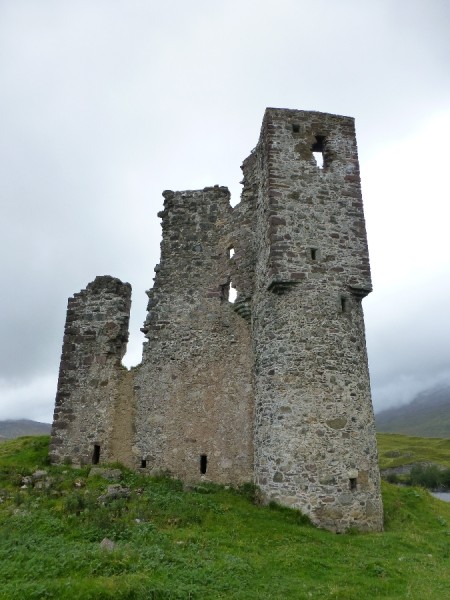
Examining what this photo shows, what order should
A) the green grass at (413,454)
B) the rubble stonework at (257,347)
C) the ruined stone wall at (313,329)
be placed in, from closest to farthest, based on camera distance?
the ruined stone wall at (313,329) → the rubble stonework at (257,347) → the green grass at (413,454)

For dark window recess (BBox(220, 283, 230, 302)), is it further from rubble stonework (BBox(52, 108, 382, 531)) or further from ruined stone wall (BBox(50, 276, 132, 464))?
ruined stone wall (BBox(50, 276, 132, 464))

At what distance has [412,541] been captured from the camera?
1335 cm

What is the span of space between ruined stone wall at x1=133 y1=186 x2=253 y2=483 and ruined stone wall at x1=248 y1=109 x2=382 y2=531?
4.66 ft

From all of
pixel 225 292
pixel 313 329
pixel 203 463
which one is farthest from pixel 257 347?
pixel 203 463

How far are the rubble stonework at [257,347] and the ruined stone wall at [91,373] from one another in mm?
50

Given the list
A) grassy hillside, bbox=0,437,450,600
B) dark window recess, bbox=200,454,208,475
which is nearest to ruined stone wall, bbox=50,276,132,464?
grassy hillside, bbox=0,437,450,600

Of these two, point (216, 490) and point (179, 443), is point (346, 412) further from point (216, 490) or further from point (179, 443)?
point (179, 443)

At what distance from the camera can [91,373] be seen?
19328mm

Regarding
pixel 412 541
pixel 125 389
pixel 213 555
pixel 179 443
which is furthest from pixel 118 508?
pixel 412 541

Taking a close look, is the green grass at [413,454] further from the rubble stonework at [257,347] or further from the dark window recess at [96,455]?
the dark window recess at [96,455]

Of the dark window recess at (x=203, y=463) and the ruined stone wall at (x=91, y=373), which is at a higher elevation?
the ruined stone wall at (x=91, y=373)

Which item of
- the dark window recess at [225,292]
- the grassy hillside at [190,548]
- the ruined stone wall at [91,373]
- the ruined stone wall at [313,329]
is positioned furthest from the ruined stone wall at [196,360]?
the ruined stone wall at [313,329]

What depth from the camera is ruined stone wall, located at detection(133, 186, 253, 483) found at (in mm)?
17516

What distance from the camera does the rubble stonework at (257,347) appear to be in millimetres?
14547
